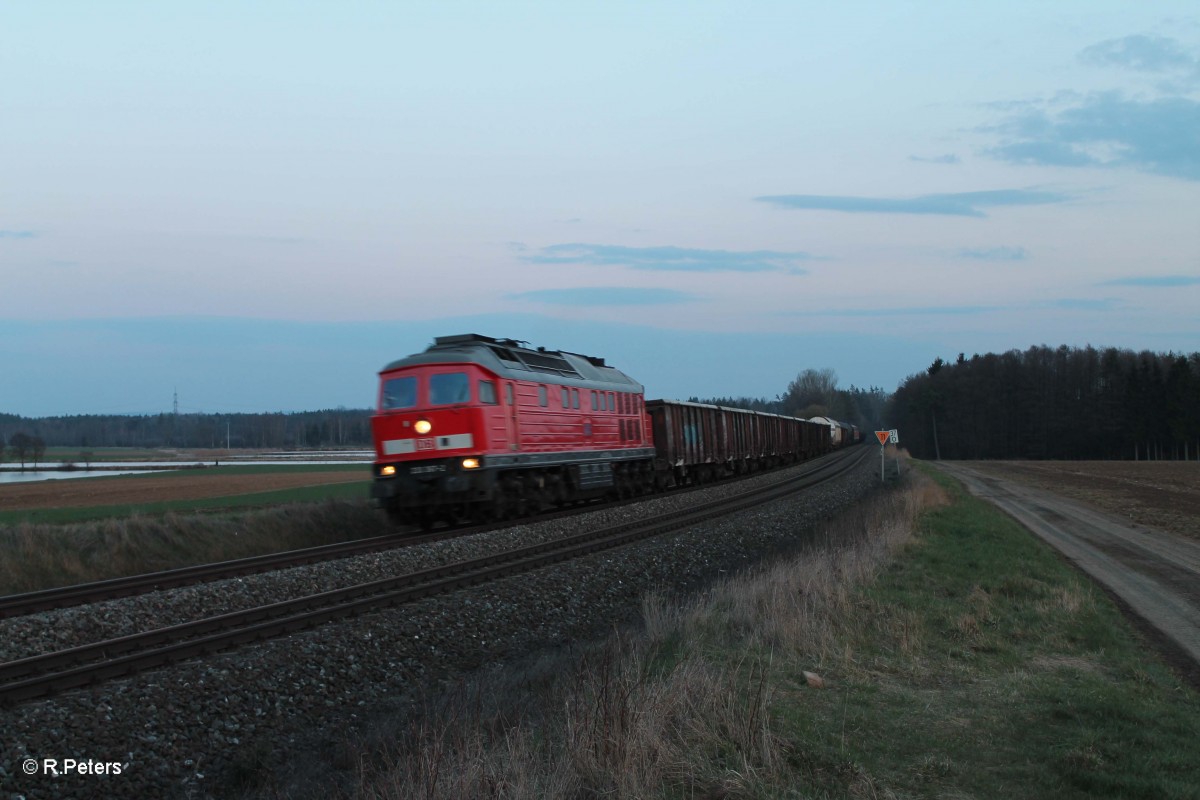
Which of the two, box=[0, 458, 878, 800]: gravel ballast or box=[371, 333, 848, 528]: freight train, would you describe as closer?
box=[0, 458, 878, 800]: gravel ballast

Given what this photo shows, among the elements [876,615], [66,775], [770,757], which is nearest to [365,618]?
[66,775]

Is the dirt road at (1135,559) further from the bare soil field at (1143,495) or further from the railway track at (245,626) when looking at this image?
the railway track at (245,626)

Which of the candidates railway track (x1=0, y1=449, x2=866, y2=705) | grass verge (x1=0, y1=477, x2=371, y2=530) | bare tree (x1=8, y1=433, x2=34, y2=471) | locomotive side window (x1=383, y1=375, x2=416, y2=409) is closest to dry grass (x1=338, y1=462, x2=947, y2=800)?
railway track (x1=0, y1=449, x2=866, y2=705)

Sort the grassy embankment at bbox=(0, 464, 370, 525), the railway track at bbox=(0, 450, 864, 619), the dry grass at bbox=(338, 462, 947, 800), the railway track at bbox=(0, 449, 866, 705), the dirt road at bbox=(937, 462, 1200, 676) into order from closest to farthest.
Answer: the dry grass at bbox=(338, 462, 947, 800), the railway track at bbox=(0, 449, 866, 705), the railway track at bbox=(0, 450, 864, 619), the dirt road at bbox=(937, 462, 1200, 676), the grassy embankment at bbox=(0, 464, 370, 525)

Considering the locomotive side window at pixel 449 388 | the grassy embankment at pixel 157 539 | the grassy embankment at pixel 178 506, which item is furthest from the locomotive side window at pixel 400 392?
the grassy embankment at pixel 178 506

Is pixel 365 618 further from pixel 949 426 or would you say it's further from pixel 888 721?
pixel 949 426

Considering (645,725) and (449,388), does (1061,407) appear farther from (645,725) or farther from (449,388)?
(645,725)

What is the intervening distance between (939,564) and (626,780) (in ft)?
35.8

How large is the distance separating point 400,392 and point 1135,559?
15.3 metres

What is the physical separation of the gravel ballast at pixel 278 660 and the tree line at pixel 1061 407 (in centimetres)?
9350

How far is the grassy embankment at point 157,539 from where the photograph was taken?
15.6m

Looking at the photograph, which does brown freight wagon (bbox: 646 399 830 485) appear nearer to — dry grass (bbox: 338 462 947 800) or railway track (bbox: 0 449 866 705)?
railway track (bbox: 0 449 866 705)

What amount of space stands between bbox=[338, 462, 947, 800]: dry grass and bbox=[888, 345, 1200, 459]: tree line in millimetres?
97130

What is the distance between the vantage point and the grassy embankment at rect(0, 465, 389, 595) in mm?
15617
